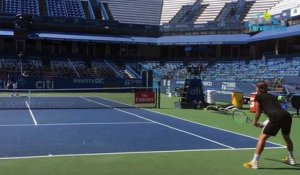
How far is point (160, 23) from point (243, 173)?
54170mm

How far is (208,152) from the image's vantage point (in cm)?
1141

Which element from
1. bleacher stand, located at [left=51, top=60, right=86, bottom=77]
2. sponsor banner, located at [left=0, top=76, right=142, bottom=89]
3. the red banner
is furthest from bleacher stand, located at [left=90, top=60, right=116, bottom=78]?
the red banner

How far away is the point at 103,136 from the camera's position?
13.9 meters

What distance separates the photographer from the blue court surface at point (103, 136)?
38.1 ft

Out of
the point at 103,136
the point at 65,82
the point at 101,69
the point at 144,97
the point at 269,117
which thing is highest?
the point at 101,69

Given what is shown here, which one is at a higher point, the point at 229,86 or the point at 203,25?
the point at 203,25

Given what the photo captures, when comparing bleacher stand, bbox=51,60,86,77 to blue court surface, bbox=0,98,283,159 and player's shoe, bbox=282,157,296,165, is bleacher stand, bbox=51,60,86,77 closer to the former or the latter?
blue court surface, bbox=0,98,283,159

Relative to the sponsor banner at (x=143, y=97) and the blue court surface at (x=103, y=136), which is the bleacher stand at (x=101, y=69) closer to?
the sponsor banner at (x=143, y=97)

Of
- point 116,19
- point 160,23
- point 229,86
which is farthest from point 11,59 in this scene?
point 229,86

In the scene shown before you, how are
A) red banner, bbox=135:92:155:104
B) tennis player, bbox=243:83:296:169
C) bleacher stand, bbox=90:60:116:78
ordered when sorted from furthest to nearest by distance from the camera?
bleacher stand, bbox=90:60:116:78 < red banner, bbox=135:92:155:104 < tennis player, bbox=243:83:296:169

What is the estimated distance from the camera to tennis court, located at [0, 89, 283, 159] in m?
11.6

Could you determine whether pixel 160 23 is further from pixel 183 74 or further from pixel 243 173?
pixel 243 173

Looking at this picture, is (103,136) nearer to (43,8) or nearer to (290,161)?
(290,161)

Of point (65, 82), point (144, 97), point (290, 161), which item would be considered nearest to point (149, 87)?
point (144, 97)
